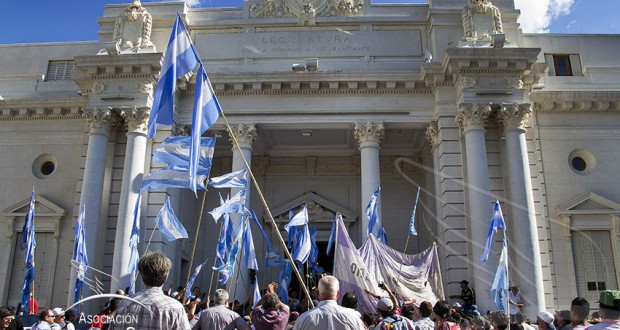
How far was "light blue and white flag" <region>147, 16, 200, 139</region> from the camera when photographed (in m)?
10.8

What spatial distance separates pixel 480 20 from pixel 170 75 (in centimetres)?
1575

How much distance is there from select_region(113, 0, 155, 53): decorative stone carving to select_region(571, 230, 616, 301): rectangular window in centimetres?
1940

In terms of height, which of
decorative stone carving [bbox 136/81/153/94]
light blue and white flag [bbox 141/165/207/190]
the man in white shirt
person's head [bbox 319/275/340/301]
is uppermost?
decorative stone carving [bbox 136/81/153/94]

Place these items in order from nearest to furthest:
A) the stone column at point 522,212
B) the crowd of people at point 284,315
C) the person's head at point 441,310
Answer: the crowd of people at point 284,315
the person's head at point 441,310
the stone column at point 522,212

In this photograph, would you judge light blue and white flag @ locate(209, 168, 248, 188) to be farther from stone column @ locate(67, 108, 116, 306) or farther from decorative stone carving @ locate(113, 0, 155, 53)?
decorative stone carving @ locate(113, 0, 155, 53)

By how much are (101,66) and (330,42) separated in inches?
382

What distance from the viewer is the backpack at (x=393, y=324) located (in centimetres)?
701

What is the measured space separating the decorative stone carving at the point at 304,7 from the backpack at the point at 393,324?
1911cm

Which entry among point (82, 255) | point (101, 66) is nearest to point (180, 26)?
point (82, 255)

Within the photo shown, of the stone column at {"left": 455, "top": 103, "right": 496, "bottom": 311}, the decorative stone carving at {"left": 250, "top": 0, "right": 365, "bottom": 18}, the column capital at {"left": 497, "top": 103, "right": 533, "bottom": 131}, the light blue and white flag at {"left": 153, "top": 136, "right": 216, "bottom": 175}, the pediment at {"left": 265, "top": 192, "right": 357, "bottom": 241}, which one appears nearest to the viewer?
the light blue and white flag at {"left": 153, "top": 136, "right": 216, "bottom": 175}

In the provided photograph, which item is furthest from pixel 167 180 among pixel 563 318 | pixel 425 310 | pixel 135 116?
pixel 563 318

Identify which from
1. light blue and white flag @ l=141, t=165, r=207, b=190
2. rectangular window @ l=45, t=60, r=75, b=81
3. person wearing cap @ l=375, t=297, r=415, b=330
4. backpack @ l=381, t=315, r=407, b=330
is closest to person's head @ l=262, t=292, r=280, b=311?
person wearing cap @ l=375, t=297, r=415, b=330

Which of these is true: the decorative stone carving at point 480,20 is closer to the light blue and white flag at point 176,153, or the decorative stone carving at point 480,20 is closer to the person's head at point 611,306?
the light blue and white flag at point 176,153

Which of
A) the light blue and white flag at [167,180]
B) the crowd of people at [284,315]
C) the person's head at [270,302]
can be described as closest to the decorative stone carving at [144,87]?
the light blue and white flag at [167,180]
